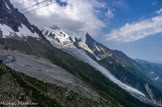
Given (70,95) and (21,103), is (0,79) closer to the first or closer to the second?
(21,103)

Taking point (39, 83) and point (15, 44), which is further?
point (15, 44)

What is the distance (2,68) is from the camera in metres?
74.4

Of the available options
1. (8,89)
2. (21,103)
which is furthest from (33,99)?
(8,89)

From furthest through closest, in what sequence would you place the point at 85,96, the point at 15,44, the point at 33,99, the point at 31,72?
the point at 15,44
the point at 31,72
the point at 85,96
the point at 33,99

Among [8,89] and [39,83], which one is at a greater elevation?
[39,83]

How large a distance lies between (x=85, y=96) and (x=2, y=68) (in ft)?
135

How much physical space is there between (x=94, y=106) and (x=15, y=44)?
430ft

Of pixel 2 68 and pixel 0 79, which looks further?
pixel 2 68

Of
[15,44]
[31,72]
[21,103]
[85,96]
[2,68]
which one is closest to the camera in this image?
[21,103]

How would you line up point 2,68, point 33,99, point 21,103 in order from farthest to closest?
point 2,68, point 33,99, point 21,103

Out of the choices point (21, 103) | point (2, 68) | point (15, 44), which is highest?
point (15, 44)

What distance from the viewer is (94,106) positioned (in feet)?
246

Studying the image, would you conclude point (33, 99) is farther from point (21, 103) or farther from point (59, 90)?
point (59, 90)

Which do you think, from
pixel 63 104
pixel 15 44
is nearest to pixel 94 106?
pixel 63 104
